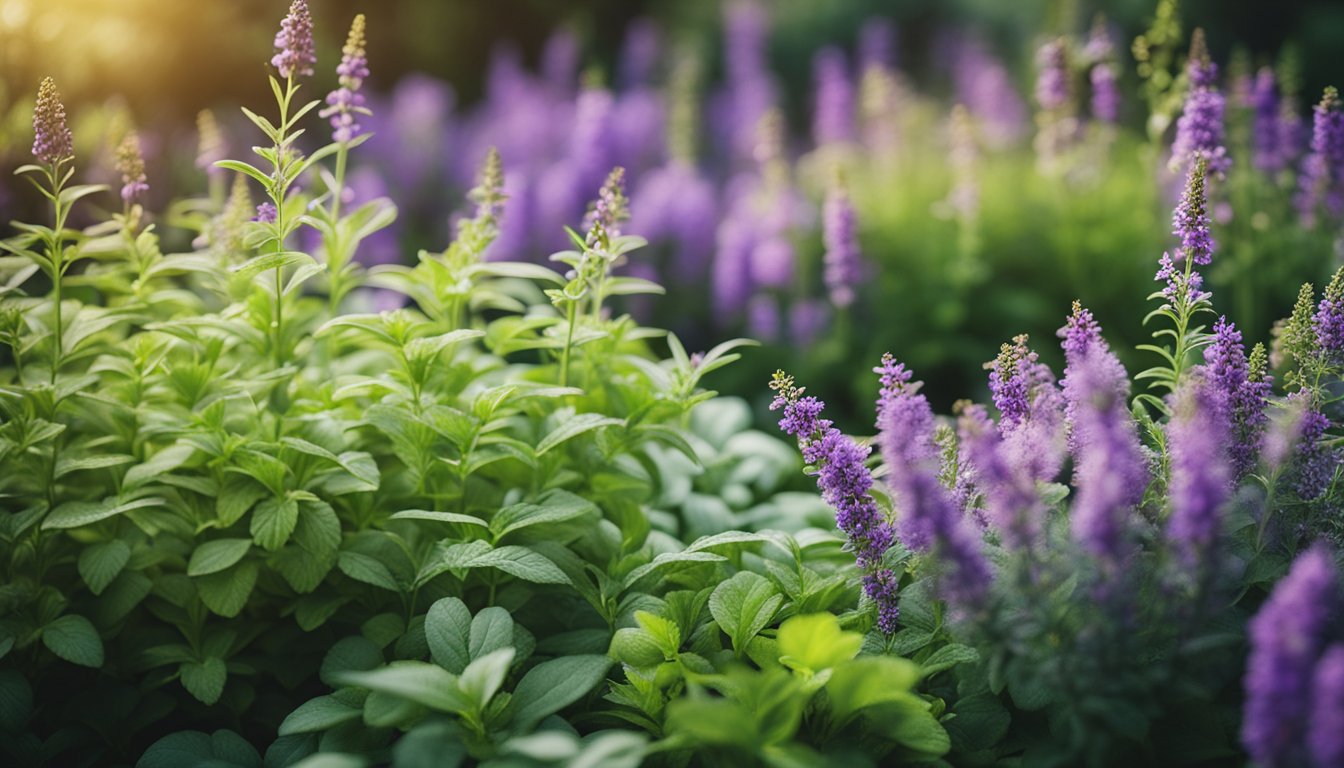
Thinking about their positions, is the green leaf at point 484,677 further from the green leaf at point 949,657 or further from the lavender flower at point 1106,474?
the lavender flower at point 1106,474

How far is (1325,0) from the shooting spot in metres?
10.5

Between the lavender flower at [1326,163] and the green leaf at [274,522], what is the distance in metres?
2.80

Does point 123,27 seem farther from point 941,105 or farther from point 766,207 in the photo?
point 941,105

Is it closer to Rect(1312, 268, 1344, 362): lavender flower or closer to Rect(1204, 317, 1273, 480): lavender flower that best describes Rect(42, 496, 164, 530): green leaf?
Rect(1204, 317, 1273, 480): lavender flower

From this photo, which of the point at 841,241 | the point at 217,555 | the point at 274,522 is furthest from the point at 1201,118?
the point at 217,555

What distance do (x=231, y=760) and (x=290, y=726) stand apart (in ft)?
0.90

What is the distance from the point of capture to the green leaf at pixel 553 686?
1.90 m

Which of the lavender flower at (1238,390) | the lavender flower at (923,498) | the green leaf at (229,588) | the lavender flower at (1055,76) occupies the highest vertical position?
the lavender flower at (1055,76)

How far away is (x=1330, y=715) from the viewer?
1316 mm

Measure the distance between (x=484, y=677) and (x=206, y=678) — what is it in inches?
33.6

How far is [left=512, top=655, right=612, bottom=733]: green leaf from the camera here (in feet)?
6.24

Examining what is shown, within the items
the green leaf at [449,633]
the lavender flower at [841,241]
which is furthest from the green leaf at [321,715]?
the lavender flower at [841,241]

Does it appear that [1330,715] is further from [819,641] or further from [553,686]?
[553,686]

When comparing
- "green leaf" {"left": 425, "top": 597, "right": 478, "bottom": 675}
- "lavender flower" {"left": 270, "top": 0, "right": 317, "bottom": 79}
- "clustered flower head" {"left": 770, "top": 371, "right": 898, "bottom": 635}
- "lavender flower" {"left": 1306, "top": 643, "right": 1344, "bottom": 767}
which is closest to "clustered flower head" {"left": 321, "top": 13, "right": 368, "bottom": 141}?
"lavender flower" {"left": 270, "top": 0, "right": 317, "bottom": 79}
